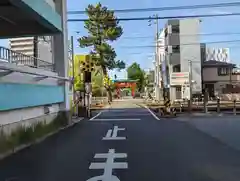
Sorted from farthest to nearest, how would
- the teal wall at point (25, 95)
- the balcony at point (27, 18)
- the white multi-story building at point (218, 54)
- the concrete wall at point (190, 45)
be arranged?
the white multi-story building at point (218, 54) → the concrete wall at point (190, 45) → the balcony at point (27, 18) → the teal wall at point (25, 95)

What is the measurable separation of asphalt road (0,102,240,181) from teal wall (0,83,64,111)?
1.46m

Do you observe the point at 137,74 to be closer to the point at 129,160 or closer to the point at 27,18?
the point at 27,18

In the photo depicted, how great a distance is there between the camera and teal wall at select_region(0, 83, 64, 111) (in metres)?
13.0

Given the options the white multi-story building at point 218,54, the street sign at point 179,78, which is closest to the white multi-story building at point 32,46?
the street sign at point 179,78

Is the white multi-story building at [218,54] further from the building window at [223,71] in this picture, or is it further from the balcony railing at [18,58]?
the balcony railing at [18,58]

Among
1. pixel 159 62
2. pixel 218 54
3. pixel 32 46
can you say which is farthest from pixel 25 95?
pixel 218 54

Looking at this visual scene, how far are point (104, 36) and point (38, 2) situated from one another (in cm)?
6190

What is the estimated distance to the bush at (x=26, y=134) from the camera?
40.5 ft

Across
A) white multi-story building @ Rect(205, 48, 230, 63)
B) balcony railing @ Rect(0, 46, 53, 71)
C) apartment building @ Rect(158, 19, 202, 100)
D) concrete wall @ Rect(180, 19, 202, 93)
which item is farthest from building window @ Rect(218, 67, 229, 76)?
balcony railing @ Rect(0, 46, 53, 71)

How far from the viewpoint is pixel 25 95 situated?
15.2 m

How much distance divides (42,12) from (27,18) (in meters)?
1.90

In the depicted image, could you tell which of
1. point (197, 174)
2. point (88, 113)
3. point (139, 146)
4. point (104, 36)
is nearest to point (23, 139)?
point (139, 146)

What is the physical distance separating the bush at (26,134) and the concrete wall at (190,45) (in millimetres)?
48744

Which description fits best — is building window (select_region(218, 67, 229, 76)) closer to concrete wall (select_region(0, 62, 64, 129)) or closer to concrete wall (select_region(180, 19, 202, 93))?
concrete wall (select_region(180, 19, 202, 93))
